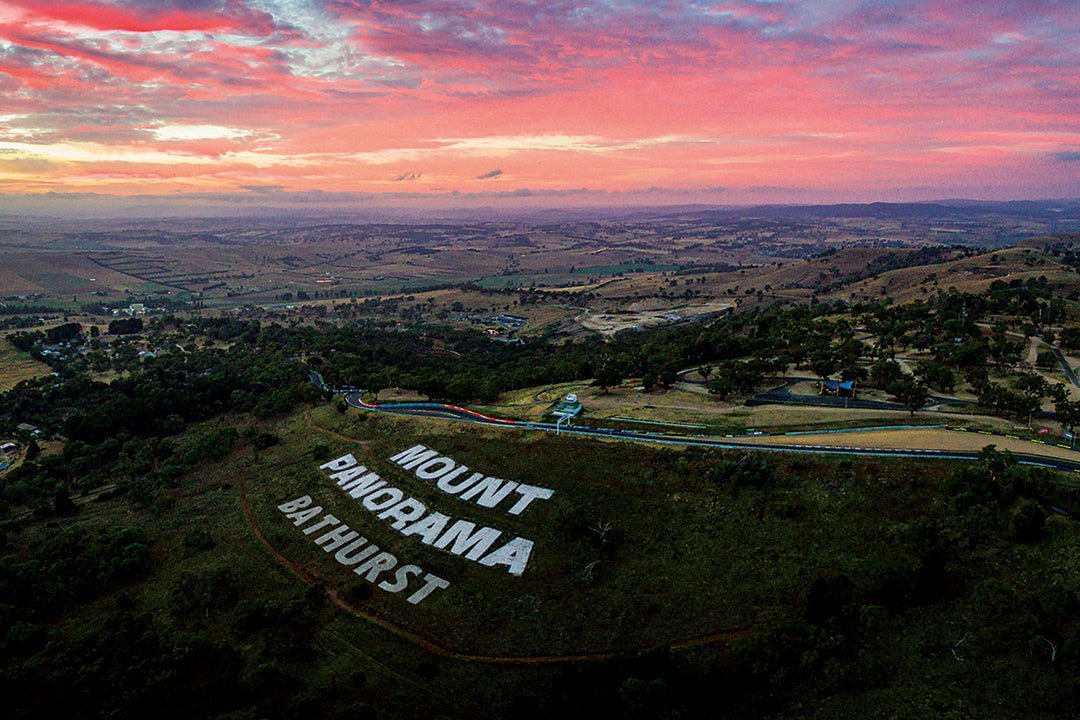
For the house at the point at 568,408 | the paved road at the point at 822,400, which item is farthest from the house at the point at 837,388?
the house at the point at 568,408

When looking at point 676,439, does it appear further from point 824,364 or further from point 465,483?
point 824,364

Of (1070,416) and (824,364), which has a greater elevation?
(824,364)

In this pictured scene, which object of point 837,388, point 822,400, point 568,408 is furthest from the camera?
point 837,388

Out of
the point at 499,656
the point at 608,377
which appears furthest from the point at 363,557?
the point at 608,377

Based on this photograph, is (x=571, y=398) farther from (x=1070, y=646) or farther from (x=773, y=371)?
(x=1070, y=646)

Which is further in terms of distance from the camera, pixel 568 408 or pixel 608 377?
pixel 608 377

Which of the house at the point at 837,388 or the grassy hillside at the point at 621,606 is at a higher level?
the house at the point at 837,388

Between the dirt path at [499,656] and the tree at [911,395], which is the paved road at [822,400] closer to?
the tree at [911,395]
